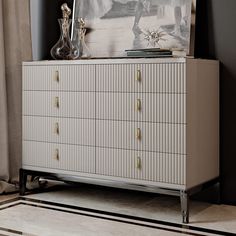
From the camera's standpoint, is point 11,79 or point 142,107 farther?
point 11,79

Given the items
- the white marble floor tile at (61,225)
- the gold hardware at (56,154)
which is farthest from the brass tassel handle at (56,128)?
the white marble floor tile at (61,225)

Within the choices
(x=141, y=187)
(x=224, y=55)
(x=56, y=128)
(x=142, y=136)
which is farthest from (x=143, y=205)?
(x=224, y=55)

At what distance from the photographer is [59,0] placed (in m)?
3.85

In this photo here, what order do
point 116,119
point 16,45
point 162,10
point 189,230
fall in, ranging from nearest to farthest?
point 189,230 → point 116,119 → point 162,10 → point 16,45

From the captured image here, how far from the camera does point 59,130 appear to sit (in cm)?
332

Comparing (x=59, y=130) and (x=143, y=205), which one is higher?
(x=59, y=130)

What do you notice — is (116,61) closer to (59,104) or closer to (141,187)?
(59,104)

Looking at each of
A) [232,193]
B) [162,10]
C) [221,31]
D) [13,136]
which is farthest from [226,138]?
[13,136]

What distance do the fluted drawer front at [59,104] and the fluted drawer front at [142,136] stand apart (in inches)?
5.1

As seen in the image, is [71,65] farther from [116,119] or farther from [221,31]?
[221,31]

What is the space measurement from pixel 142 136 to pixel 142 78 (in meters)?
0.34

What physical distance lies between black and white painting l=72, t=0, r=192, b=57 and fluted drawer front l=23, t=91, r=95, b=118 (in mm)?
443

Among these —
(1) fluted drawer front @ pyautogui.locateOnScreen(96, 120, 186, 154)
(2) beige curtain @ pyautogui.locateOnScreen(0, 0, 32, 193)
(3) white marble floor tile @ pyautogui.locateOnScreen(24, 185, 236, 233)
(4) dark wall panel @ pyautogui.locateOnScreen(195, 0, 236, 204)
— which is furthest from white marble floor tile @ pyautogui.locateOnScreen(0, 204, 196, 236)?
(4) dark wall panel @ pyautogui.locateOnScreen(195, 0, 236, 204)

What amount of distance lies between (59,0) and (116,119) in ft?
4.05
